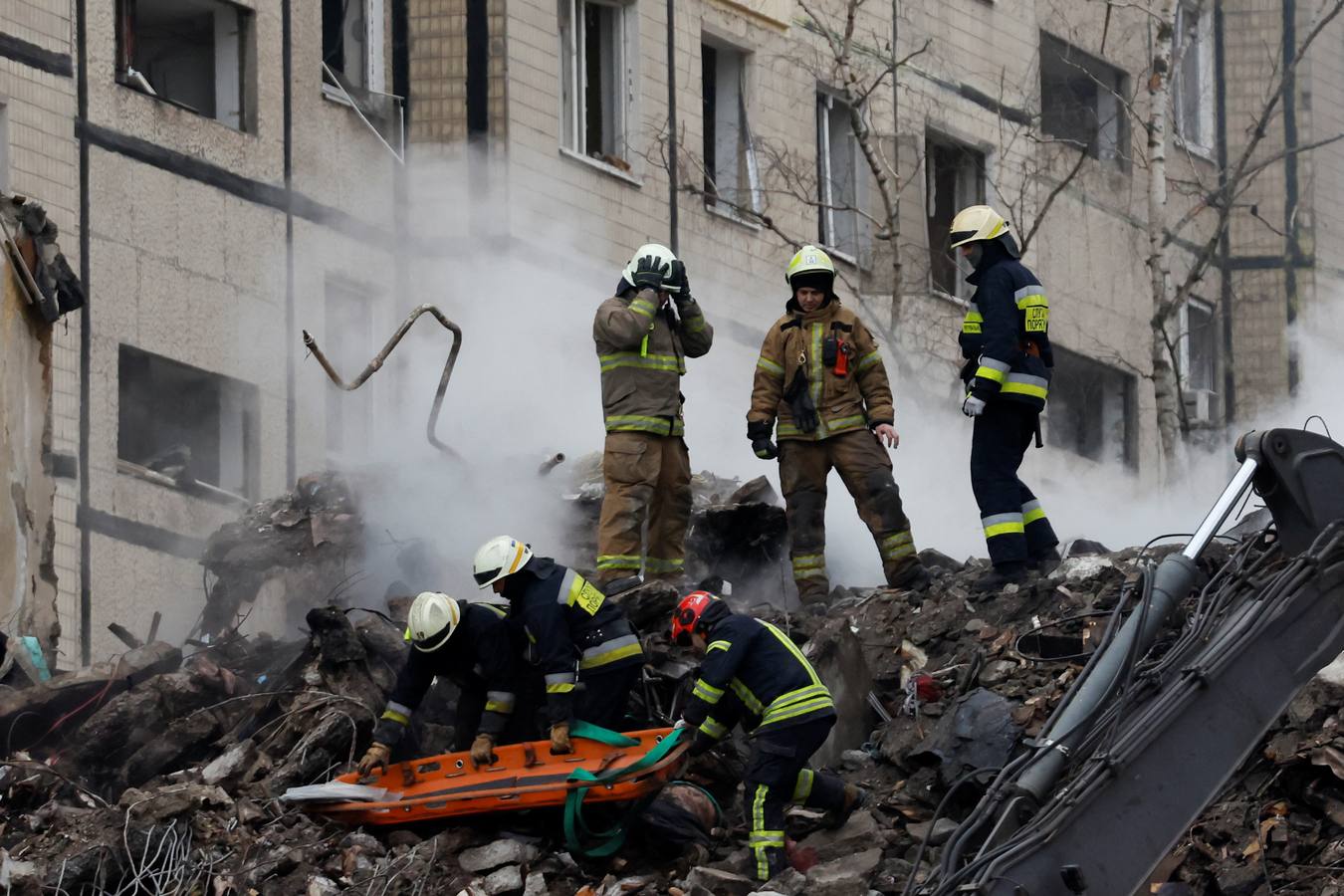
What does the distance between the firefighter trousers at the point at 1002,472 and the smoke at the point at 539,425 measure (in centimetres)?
372

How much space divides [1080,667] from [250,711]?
437 cm

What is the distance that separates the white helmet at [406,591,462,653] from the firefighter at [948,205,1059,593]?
3.03 m

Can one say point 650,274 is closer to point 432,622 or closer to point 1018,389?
point 1018,389

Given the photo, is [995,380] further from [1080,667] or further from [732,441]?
[732,441]

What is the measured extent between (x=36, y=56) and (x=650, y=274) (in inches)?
269

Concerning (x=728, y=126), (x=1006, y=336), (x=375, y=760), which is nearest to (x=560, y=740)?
(x=375, y=760)

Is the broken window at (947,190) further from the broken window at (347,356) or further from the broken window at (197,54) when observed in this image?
the broken window at (197,54)

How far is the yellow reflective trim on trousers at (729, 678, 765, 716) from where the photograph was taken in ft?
41.1

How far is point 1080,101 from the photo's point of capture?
Answer: 30.6 meters

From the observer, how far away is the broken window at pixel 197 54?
2109cm

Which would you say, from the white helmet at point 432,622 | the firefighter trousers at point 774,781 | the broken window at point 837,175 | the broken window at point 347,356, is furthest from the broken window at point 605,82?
the firefighter trousers at point 774,781

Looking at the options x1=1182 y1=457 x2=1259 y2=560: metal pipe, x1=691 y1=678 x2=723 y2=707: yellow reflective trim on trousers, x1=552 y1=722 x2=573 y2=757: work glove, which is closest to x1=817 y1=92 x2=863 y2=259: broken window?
x1=552 y1=722 x2=573 y2=757: work glove

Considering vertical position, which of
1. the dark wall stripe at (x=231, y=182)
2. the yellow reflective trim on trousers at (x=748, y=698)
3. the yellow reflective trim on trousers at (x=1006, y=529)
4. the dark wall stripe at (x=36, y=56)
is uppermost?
the dark wall stripe at (x=36, y=56)

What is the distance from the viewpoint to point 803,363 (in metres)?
15.1
